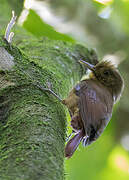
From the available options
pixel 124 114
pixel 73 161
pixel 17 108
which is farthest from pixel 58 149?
pixel 124 114

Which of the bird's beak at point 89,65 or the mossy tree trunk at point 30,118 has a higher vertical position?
the mossy tree trunk at point 30,118

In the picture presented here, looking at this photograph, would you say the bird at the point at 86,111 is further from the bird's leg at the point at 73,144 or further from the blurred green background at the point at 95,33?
the blurred green background at the point at 95,33

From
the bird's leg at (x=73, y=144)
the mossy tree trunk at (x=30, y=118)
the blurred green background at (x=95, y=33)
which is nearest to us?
the mossy tree trunk at (x=30, y=118)

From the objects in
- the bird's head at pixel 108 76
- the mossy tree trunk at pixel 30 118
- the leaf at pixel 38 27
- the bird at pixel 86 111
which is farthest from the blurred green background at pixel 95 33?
the mossy tree trunk at pixel 30 118

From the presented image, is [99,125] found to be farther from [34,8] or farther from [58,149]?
[34,8]

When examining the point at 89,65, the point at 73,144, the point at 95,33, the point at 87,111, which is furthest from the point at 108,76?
the point at 73,144

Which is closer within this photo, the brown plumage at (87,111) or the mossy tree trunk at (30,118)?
the mossy tree trunk at (30,118)

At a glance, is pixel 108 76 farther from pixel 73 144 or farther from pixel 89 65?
pixel 73 144
